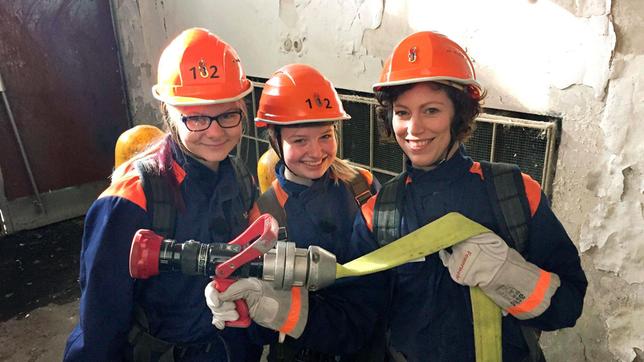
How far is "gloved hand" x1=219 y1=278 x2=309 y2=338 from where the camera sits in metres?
1.38

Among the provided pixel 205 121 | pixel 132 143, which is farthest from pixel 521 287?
pixel 132 143

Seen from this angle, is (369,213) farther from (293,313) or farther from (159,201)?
(159,201)

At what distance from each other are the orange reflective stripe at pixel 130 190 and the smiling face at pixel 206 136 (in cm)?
24

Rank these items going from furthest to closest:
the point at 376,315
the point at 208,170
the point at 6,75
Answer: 1. the point at 6,75
2. the point at 208,170
3. the point at 376,315

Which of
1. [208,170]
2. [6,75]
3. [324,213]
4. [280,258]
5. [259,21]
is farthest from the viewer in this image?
[6,75]

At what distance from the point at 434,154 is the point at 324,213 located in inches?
25.1

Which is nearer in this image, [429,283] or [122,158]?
[429,283]

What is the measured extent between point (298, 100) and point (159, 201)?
2.58 ft

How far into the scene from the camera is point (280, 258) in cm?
130

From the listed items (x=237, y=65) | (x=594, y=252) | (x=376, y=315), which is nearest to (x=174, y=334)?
(x=376, y=315)

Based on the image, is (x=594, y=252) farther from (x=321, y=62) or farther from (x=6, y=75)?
(x=6, y=75)

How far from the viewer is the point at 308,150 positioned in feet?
6.46

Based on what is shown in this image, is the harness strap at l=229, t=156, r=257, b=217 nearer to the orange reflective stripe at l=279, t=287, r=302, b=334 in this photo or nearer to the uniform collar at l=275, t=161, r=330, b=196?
the uniform collar at l=275, t=161, r=330, b=196

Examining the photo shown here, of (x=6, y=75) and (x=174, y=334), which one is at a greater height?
(x=6, y=75)
